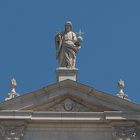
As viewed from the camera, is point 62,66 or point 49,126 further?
point 62,66

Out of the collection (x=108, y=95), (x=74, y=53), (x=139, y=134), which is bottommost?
(x=139, y=134)

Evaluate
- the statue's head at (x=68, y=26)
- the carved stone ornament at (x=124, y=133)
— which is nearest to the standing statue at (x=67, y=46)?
the statue's head at (x=68, y=26)

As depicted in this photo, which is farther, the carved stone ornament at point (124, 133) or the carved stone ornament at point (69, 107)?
the carved stone ornament at point (69, 107)

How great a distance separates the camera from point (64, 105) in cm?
2936

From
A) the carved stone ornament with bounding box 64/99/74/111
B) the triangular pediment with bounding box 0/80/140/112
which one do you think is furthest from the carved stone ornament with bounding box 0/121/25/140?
the carved stone ornament with bounding box 64/99/74/111

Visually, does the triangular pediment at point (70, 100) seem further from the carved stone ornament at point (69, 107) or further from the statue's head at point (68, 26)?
→ the statue's head at point (68, 26)

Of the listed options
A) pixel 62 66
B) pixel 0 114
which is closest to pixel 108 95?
pixel 62 66

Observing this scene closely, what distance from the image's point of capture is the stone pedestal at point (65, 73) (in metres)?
30.2

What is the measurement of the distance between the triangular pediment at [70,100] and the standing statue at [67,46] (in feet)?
5.26

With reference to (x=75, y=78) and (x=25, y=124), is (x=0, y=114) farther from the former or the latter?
(x=75, y=78)

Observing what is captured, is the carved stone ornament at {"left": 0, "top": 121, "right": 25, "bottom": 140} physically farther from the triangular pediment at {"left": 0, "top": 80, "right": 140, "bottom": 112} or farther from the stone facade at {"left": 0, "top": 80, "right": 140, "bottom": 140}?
the triangular pediment at {"left": 0, "top": 80, "right": 140, "bottom": 112}

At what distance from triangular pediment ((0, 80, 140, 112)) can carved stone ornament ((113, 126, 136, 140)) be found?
93 cm

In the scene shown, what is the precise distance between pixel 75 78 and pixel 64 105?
1589 millimetres

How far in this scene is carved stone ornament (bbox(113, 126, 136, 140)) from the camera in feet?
93.0
